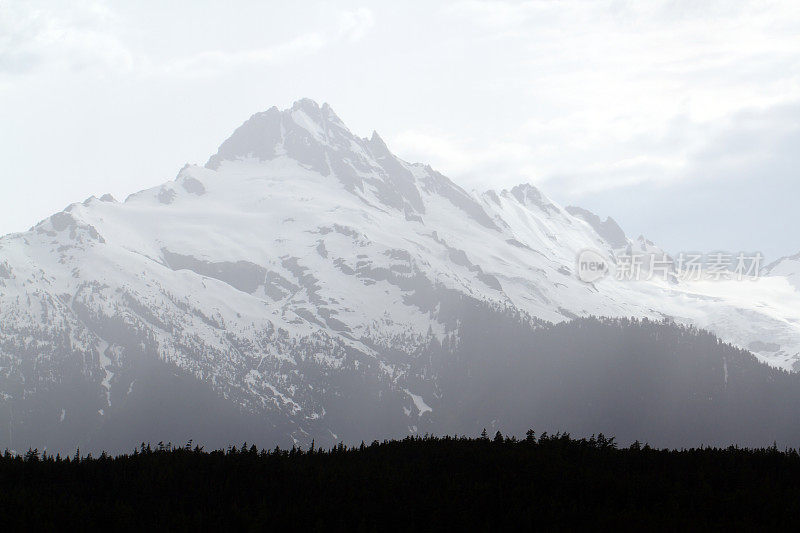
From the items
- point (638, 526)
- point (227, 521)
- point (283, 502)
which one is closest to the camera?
point (638, 526)

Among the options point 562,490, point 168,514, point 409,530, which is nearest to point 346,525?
point 409,530

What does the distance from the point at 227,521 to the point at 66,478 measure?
39.9 feet

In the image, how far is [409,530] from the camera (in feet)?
107

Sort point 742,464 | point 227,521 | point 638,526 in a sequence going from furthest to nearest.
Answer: point 742,464 < point 227,521 < point 638,526

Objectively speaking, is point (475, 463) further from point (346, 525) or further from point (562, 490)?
point (346, 525)

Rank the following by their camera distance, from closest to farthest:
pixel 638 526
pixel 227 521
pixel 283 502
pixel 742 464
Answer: pixel 638 526 < pixel 227 521 < pixel 283 502 < pixel 742 464

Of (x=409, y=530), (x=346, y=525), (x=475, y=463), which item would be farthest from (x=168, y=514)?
(x=475, y=463)

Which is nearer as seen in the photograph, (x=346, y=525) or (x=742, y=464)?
(x=346, y=525)

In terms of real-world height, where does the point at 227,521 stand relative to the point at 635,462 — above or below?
below

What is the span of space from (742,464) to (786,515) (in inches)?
358

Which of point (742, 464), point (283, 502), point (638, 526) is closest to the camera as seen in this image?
point (638, 526)

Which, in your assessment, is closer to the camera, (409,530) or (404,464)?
(409,530)

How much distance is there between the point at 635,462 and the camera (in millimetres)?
41781

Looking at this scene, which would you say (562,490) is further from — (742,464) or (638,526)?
(742,464)
